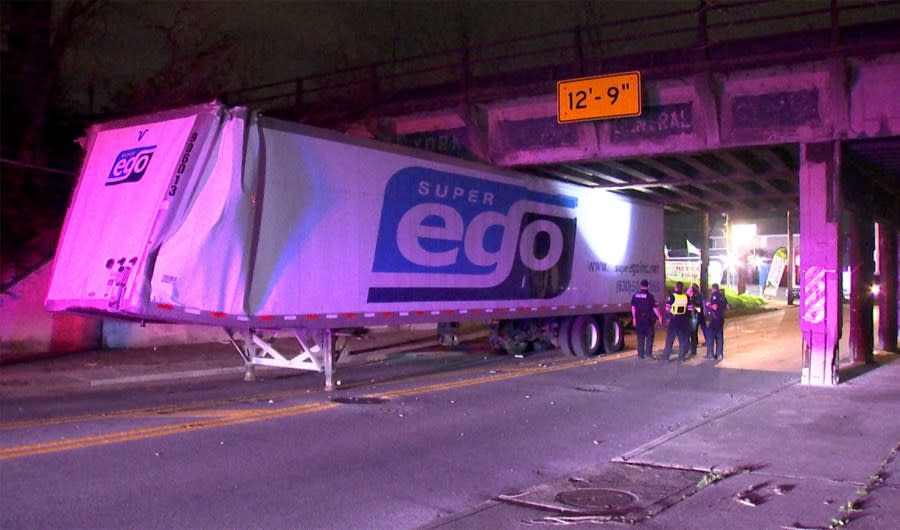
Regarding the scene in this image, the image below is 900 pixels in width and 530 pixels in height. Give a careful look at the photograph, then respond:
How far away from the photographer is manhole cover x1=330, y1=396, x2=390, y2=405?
1205 centimetres

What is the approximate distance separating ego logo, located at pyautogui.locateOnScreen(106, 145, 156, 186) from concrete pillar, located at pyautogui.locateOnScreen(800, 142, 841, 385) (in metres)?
11.0

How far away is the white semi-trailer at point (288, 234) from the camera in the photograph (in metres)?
10.9

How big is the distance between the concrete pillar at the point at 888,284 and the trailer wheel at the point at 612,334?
645 cm

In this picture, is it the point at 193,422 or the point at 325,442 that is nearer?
the point at 325,442

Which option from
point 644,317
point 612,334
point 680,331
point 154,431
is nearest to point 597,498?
point 154,431

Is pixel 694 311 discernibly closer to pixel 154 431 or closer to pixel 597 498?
pixel 597 498

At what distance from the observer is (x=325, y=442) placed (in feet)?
30.5

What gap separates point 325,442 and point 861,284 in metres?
12.8

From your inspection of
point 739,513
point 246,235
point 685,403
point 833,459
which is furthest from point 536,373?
point 739,513

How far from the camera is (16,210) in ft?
55.7

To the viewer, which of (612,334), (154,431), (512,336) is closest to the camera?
(154,431)

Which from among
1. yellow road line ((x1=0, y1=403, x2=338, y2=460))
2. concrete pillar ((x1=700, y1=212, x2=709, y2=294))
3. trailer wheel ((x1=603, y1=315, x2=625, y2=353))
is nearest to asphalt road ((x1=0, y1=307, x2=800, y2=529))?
yellow road line ((x1=0, y1=403, x2=338, y2=460))

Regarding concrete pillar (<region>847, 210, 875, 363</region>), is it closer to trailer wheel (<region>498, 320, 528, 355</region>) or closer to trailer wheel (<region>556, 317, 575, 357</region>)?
trailer wheel (<region>556, 317, 575, 357</region>)

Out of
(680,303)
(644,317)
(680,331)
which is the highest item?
(680,303)
